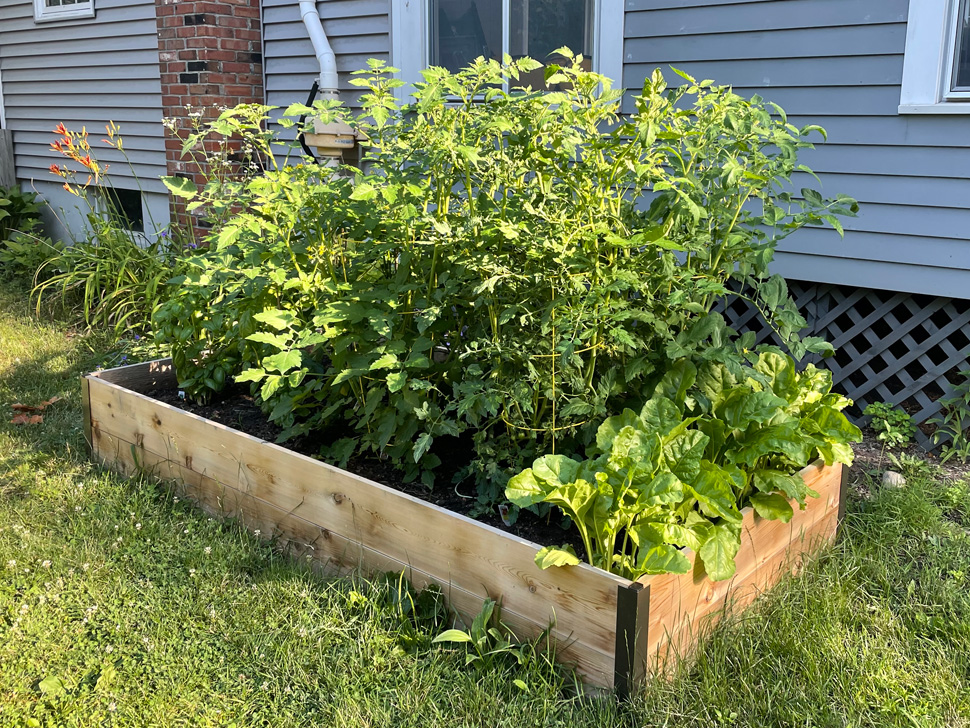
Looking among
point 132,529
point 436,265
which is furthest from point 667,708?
point 132,529

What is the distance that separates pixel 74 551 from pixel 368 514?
39.7 inches

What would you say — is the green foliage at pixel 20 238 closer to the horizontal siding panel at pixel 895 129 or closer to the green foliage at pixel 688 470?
the horizontal siding panel at pixel 895 129

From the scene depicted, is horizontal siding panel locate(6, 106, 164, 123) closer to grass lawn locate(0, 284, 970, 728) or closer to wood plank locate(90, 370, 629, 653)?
wood plank locate(90, 370, 629, 653)

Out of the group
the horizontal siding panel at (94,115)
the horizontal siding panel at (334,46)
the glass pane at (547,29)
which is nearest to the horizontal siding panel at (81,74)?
the horizontal siding panel at (94,115)

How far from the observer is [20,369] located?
4.68 meters

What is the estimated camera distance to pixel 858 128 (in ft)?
12.1

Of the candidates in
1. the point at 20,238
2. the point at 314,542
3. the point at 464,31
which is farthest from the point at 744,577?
the point at 20,238

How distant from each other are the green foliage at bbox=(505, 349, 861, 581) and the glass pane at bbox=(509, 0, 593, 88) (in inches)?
104

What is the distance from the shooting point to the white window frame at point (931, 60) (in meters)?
3.40

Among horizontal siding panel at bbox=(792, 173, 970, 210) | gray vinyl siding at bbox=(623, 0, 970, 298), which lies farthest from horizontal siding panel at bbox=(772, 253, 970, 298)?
horizontal siding panel at bbox=(792, 173, 970, 210)

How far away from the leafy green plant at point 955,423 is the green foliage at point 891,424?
9cm

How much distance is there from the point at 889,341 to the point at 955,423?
0.44 meters

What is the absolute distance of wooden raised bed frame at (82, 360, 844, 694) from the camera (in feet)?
6.76

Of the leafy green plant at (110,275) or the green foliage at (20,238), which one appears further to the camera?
the green foliage at (20,238)
